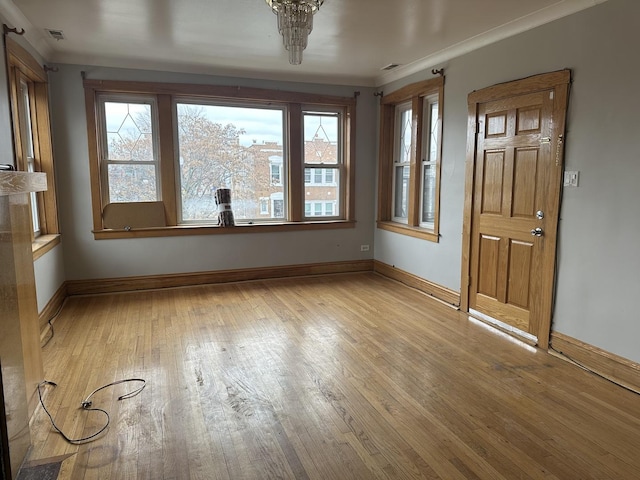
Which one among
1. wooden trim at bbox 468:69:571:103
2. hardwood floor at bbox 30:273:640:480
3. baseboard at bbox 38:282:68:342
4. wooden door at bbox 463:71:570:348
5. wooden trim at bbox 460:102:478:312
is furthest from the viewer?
wooden trim at bbox 460:102:478:312

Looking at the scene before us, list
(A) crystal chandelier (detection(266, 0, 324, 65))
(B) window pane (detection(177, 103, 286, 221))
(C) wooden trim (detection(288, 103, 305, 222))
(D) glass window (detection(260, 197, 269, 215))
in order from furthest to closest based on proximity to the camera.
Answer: (D) glass window (detection(260, 197, 269, 215)), (C) wooden trim (detection(288, 103, 305, 222)), (B) window pane (detection(177, 103, 286, 221)), (A) crystal chandelier (detection(266, 0, 324, 65))

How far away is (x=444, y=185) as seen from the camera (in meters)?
4.58

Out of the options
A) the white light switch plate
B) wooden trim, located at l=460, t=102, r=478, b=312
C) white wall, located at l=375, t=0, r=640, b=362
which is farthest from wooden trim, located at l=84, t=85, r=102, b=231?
the white light switch plate

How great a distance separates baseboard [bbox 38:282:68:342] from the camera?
3.68 m

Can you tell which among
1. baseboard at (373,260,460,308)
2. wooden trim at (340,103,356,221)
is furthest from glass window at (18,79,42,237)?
baseboard at (373,260,460,308)

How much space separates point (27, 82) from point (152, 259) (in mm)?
2156

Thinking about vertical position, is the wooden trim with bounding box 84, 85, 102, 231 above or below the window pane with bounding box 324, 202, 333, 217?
above

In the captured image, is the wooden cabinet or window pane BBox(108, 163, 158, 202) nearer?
the wooden cabinet

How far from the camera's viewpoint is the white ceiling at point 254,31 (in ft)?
10.4

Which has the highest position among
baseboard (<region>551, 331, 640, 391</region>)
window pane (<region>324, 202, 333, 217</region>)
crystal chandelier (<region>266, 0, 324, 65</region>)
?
crystal chandelier (<region>266, 0, 324, 65</region>)

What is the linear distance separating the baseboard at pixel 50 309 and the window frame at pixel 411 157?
3813 mm

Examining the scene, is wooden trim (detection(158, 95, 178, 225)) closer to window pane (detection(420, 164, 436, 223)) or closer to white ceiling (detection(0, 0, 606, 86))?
white ceiling (detection(0, 0, 606, 86))

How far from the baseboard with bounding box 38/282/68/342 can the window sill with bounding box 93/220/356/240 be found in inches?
26.7

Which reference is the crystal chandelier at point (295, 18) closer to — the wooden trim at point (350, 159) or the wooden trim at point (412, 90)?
the wooden trim at point (412, 90)
